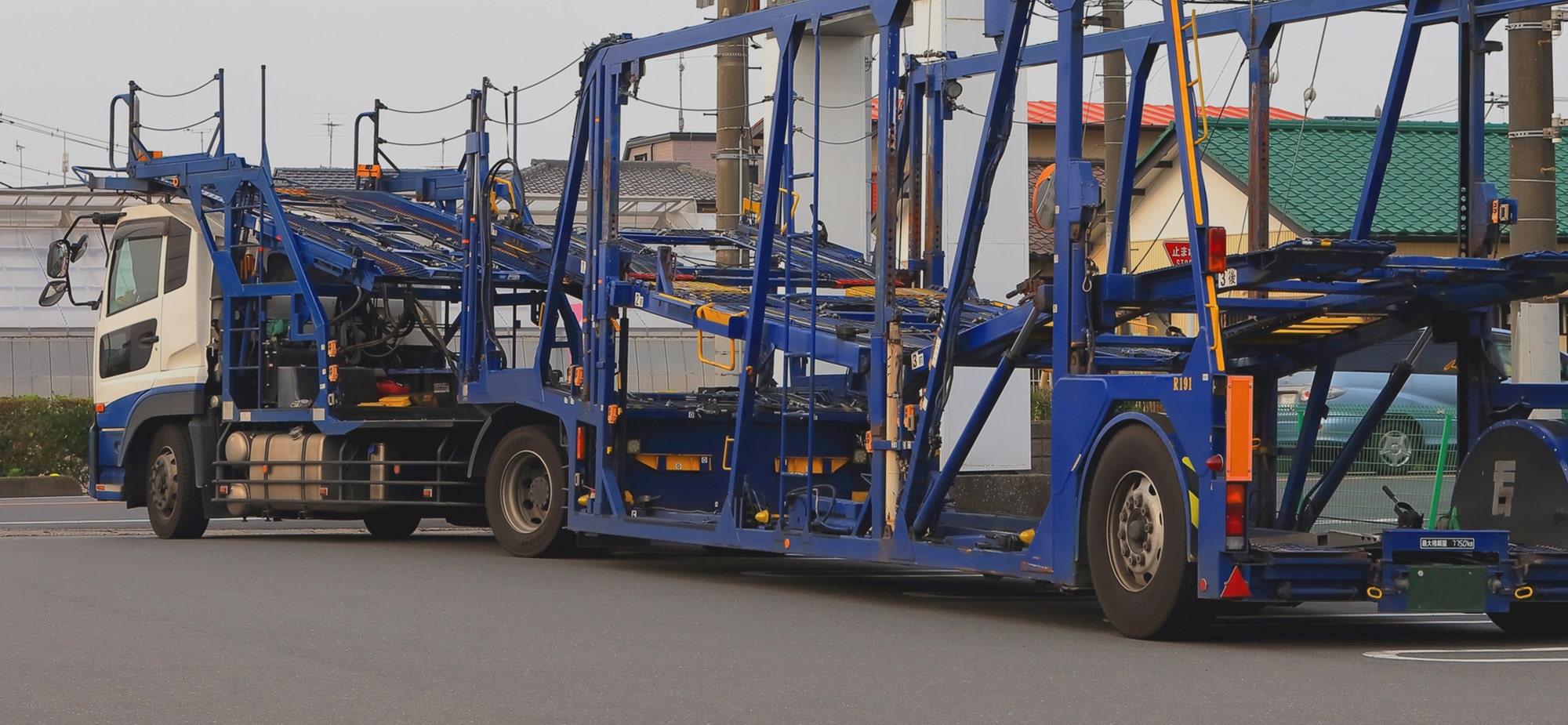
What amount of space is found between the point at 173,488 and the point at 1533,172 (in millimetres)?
11603

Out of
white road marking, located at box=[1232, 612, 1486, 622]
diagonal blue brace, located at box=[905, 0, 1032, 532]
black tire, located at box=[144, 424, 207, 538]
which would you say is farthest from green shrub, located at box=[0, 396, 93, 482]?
white road marking, located at box=[1232, 612, 1486, 622]

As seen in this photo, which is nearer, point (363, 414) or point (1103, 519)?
point (1103, 519)

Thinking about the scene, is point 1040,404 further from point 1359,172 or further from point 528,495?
point 1359,172

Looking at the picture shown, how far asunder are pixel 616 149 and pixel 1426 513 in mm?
6354

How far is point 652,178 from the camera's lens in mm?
64438

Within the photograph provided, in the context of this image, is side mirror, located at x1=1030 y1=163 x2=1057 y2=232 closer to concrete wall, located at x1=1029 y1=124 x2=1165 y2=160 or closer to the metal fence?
the metal fence

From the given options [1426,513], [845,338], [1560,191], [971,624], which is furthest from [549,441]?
[1560,191]

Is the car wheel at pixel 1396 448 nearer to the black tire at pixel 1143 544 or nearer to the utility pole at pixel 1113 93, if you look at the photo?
the black tire at pixel 1143 544

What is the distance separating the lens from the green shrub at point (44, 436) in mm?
A: 28422

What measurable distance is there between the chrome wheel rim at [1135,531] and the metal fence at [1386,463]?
3131mm

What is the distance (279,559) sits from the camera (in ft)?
52.4

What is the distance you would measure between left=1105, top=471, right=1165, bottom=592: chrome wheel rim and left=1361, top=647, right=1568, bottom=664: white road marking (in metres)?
1.09

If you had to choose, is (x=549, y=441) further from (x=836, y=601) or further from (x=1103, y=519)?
(x=1103, y=519)

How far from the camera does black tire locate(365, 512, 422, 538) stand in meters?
19.6
